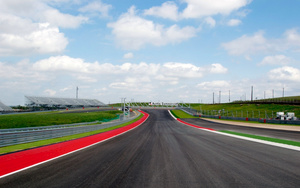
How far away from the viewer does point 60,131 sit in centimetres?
1998

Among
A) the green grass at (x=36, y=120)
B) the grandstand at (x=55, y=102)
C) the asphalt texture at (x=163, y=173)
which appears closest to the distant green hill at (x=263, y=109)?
the green grass at (x=36, y=120)

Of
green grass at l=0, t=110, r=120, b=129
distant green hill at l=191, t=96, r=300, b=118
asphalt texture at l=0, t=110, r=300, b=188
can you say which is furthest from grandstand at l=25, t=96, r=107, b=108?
asphalt texture at l=0, t=110, r=300, b=188

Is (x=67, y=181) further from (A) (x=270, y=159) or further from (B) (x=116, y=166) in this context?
(A) (x=270, y=159)

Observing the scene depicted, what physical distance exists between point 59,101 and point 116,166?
128182 millimetres

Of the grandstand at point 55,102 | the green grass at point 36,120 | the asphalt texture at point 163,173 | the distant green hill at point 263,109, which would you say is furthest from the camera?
the grandstand at point 55,102

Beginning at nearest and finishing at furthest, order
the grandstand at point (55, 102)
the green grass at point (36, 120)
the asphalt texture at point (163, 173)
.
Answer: the asphalt texture at point (163, 173)
the green grass at point (36, 120)
the grandstand at point (55, 102)

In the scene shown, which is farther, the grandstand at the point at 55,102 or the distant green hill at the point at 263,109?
the grandstand at the point at 55,102

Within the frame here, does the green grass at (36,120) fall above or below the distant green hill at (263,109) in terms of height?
below

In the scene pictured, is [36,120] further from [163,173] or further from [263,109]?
[263,109]

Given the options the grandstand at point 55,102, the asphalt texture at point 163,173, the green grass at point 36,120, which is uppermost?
the grandstand at point 55,102

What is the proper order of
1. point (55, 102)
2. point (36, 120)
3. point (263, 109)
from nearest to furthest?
point (36, 120) → point (263, 109) → point (55, 102)

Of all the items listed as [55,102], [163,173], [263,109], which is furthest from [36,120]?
[55,102]

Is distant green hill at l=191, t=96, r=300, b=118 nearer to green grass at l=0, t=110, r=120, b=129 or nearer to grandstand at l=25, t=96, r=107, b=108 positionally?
green grass at l=0, t=110, r=120, b=129

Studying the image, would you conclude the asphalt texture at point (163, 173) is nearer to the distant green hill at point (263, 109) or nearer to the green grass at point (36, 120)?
the green grass at point (36, 120)
